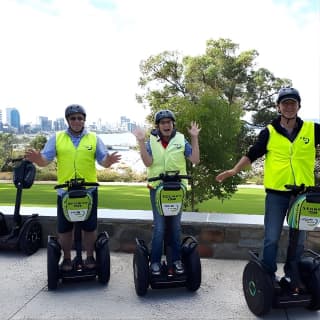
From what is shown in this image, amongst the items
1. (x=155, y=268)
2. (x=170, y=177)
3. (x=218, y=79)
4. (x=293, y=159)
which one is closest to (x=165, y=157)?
(x=170, y=177)

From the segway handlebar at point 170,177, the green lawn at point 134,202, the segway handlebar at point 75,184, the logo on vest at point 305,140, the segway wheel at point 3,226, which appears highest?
the logo on vest at point 305,140

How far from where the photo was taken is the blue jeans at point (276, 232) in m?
3.10

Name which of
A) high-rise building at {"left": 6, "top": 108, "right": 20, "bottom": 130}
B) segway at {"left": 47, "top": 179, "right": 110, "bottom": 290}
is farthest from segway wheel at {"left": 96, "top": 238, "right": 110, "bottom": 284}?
high-rise building at {"left": 6, "top": 108, "right": 20, "bottom": 130}

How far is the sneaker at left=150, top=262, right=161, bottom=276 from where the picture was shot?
3.54 m

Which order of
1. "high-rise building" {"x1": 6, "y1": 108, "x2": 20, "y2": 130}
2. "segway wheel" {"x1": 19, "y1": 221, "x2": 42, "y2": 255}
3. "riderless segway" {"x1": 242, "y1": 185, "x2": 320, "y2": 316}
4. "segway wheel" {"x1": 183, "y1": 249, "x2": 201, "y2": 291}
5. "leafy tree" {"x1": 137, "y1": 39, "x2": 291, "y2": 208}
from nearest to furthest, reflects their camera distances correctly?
"riderless segway" {"x1": 242, "y1": 185, "x2": 320, "y2": 316}, "segway wheel" {"x1": 183, "y1": 249, "x2": 201, "y2": 291}, "segway wheel" {"x1": 19, "y1": 221, "x2": 42, "y2": 255}, "leafy tree" {"x1": 137, "y1": 39, "x2": 291, "y2": 208}, "high-rise building" {"x1": 6, "y1": 108, "x2": 20, "y2": 130}

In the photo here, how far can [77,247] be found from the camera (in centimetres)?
376

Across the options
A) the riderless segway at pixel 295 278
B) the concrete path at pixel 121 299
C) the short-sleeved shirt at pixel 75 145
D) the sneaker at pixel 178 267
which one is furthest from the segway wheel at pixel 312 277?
the short-sleeved shirt at pixel 75 145

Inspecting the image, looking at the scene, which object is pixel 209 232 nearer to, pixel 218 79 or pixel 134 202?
pixel 134 202

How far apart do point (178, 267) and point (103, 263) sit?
2.33 feet

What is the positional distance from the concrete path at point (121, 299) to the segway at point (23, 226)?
1.20 ft

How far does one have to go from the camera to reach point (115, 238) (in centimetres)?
470

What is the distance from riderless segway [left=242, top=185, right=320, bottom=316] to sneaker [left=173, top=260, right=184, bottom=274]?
615 millimetres

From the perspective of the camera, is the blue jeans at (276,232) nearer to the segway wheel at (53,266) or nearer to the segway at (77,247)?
the segway at (77,247)

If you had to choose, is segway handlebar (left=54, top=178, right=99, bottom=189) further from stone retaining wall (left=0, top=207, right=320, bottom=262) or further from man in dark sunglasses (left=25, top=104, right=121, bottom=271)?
stone retaining wall (left=0, top=207, right=320, bottom=262)
